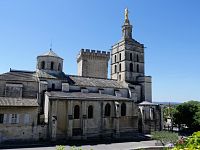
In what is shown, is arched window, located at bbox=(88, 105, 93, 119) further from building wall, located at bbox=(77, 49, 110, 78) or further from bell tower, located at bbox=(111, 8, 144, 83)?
building wall, located at bbox=(77, 49, 110, 78)

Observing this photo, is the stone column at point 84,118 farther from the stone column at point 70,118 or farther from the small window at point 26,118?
the small window at point 26,118

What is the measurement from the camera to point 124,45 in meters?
46.8

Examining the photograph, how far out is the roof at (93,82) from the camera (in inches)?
1548

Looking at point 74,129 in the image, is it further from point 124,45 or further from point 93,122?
point 124,45

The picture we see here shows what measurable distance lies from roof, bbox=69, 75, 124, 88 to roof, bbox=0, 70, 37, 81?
7.45 m

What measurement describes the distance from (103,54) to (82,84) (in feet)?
50.5

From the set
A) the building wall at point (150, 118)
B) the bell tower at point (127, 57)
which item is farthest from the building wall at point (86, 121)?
the bell tower at point (127, 57)

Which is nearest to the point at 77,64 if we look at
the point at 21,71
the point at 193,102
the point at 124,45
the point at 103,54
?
the point at 103,54

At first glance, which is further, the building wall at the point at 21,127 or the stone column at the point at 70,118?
the stone column at the point at 70,118

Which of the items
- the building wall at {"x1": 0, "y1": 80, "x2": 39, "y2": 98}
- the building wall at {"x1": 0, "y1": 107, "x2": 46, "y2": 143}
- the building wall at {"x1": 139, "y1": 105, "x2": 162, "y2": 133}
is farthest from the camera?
the building wall at {"x1": 139, "y1": 105, "x2": 162, "y2": 133}

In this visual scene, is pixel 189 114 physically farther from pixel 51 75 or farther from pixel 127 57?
pixel 51 75

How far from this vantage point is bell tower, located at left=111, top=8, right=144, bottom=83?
4672cm

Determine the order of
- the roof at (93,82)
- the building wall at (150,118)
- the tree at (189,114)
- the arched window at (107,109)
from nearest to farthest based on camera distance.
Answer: the arched window at (107,109)
the roof at (93,82)
the tree at (189,114)
the building wall at (150,118)

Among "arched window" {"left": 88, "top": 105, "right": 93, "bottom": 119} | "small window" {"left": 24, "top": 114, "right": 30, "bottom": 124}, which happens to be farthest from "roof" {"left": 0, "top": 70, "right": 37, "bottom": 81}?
"arched window" {"left": 88, "top": 105, "right": 93, "bottom": 119}
